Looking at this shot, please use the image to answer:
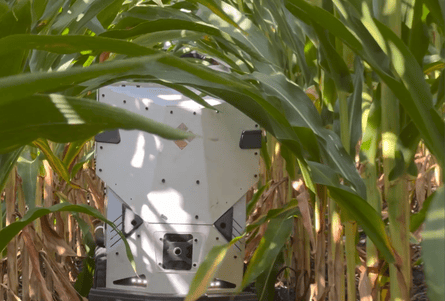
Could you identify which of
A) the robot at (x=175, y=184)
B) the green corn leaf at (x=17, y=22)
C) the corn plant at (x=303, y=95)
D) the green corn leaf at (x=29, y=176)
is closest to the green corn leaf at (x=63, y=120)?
the corn plant at (x=303, y=95)

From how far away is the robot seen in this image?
1824mm

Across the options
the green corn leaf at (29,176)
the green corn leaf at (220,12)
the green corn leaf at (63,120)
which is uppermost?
the green corn leaf at (220,12)

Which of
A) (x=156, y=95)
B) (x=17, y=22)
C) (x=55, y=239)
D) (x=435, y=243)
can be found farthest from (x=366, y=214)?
(x=156, y=95)

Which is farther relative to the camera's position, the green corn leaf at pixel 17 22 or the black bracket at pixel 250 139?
the black bracket at pixel 250 139

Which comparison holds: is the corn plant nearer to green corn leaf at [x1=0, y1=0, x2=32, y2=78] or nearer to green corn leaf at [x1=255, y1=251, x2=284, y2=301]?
green corn leaf at [x1=0, y1=0, x2=32, y2=78]

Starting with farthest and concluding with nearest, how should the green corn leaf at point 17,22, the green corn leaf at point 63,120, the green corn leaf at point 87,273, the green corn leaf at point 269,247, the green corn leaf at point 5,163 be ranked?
the green corn leaf at point 87,273 → the green corn leaf at point 269,247 → the green corn leaf at point 5,163 → the green corn leaf at point 17,22 → the green corn leaf at point 63,120

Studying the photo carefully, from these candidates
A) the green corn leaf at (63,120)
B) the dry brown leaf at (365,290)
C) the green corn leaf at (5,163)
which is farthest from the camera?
the dry brown leaf at (365,290)

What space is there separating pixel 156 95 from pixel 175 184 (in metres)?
0.28

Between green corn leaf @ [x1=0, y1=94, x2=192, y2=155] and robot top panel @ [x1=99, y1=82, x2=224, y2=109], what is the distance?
136 cm

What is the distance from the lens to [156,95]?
188 centimetres

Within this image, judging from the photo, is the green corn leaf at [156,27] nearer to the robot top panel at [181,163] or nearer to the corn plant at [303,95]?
the corn plant at [303,95]

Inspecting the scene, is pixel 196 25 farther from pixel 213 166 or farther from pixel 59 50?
pixel 213 166

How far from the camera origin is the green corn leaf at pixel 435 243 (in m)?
0.44

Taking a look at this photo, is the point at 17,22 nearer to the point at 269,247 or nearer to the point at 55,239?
the point at 269,247
